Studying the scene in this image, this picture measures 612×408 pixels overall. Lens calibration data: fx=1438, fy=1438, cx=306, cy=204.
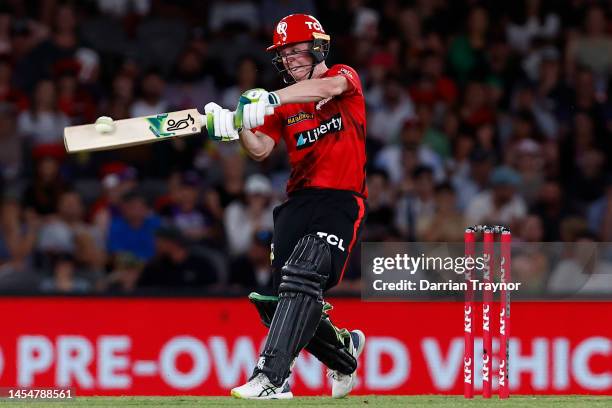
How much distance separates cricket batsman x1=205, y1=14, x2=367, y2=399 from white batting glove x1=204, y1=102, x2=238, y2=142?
0.11ft

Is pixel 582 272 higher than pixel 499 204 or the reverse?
the reverse

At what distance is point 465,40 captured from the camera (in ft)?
46.0

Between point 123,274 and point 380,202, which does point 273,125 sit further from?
point 380,202

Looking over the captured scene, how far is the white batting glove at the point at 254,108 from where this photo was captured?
673 centimetres

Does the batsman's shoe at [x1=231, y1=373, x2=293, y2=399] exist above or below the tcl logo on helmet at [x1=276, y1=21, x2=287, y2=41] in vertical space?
below

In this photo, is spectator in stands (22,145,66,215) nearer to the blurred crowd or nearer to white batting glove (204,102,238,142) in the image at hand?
the blurred crowd

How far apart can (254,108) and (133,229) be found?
5.05 m

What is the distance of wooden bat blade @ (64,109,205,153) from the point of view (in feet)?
22.8

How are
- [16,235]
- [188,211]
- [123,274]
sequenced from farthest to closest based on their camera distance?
1. [188,211]
2. [16,235]
3. [123,274]

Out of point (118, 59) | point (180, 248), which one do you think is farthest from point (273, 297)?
point (118, 59)

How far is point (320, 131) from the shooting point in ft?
23.6

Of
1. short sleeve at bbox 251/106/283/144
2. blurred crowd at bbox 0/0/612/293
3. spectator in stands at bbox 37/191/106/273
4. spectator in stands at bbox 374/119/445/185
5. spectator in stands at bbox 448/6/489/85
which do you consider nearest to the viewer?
short sleeve at bbox 251/106/283/144

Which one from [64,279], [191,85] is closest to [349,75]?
[64,279]

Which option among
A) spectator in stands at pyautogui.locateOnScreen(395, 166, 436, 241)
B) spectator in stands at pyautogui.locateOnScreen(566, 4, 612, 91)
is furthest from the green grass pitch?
spectator in stands at pyautogui.locateOnScreen(566, 4, 612, 91)
